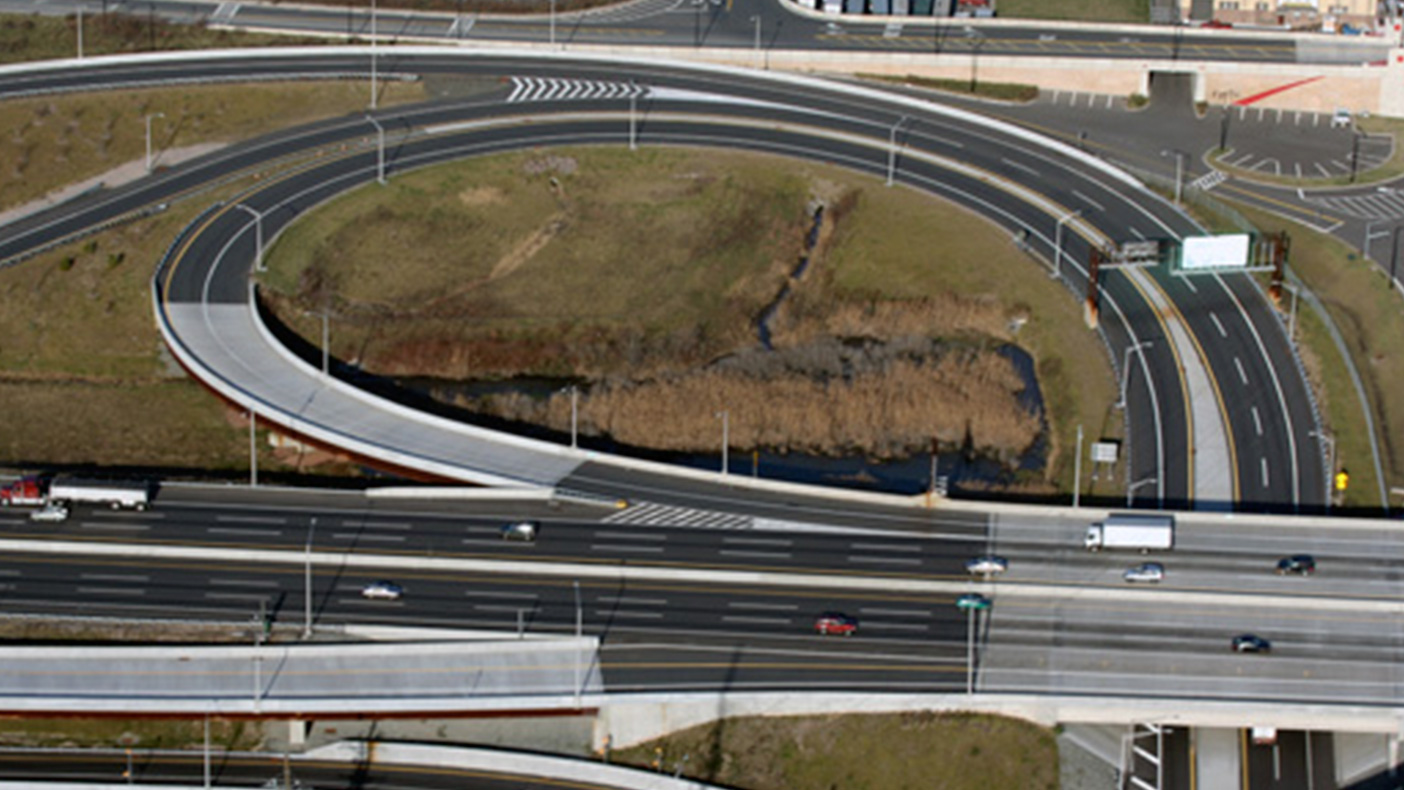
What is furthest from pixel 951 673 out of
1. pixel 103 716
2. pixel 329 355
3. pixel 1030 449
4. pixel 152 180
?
pixel 152 180

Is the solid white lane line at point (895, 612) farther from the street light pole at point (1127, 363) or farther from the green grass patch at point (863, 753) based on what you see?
the street light pole at point (1127, 363)

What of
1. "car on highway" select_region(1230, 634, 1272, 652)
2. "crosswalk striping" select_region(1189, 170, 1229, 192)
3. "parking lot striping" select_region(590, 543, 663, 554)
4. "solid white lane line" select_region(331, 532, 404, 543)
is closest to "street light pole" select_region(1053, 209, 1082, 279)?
"crosswalk striping" select_region(1189, 170, 1229, 192)

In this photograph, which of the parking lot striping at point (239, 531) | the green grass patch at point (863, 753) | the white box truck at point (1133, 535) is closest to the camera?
the green grass patch at point (863, 753)

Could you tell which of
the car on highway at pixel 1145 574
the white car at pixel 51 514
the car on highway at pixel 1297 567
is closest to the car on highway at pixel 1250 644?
the car on highway at pixel 1145 574

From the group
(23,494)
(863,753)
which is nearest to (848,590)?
(863,753)

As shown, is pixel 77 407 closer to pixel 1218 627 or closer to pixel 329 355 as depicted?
pixel 329 355

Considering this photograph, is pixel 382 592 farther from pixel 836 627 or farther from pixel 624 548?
pixel 836 627
